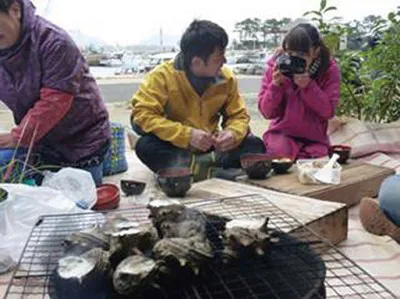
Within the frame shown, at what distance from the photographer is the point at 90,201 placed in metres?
2.11

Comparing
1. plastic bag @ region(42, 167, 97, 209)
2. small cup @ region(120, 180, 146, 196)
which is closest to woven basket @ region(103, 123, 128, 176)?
small cup @ region(120, 180, 146, 196)

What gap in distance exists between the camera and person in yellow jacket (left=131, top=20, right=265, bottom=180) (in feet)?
8.40

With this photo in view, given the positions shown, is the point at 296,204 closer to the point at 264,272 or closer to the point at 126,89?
the point at 264,272

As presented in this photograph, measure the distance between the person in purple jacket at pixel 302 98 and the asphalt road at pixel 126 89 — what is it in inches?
196

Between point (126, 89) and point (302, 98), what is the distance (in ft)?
21.7

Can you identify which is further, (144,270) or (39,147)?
(39,147)

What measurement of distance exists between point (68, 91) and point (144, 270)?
1.42 m

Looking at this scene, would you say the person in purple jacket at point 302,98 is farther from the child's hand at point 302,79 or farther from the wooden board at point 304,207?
the wooden board at point 304,207

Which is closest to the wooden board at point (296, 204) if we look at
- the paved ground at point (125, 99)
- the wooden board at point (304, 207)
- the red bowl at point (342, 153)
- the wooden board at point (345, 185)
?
the wooden board at point (304, 207)

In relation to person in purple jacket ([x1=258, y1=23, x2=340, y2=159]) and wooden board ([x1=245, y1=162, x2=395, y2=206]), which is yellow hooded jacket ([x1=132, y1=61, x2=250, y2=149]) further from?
wooden board ([x1=245, y1=162, x2=395, y2=206])

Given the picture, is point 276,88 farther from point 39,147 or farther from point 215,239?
point 215,239

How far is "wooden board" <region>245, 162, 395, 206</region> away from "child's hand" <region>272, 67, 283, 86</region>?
0.57 m

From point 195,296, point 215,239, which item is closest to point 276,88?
point 215,239

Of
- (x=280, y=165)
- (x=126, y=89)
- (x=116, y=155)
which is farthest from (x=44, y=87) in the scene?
(x=126, y=89)
